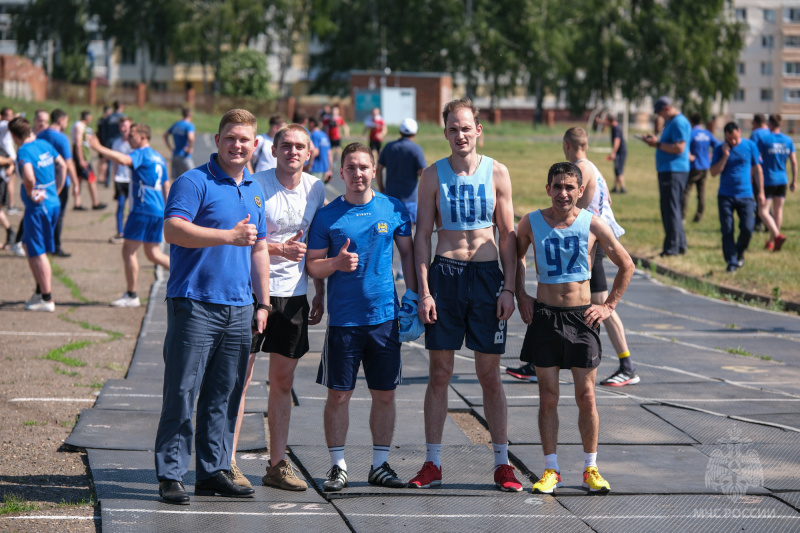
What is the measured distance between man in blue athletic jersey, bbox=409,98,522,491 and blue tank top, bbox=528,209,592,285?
0.17 m

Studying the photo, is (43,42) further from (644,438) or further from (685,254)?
(644,438)

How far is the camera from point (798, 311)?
1205 cm

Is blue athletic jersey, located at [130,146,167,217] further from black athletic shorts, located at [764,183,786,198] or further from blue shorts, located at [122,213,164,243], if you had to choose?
black athletic shorts, located at [764,183,786,198]

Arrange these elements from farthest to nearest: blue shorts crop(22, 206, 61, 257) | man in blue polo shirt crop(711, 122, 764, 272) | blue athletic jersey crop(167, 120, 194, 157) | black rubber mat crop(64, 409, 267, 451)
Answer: blue athletic jersey crop(167, 120, 194, 157) < man in blue polo shirt crop(711, 122, 764, 272) < blue shorts crop(22, 206, 61, 257) < black rubber mat crop(64, 409, 267, 451)

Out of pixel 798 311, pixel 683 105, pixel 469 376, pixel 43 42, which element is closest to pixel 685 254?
pixel 798 311

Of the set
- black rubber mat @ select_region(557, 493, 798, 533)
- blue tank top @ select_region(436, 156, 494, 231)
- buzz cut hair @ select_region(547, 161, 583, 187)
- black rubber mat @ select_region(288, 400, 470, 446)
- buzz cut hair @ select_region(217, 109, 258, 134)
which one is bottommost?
black rubber mat @ select_region(288, 400, 470, 446)

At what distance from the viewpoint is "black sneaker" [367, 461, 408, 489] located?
18.9 feet

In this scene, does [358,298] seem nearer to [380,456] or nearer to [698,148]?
[380,456]

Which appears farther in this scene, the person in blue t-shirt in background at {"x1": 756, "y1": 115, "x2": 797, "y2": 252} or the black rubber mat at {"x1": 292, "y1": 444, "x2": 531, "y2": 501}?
the person in blue t-shirt in background at {"x1": 756, "y1": 115, "x2": 797, "y2": 252}

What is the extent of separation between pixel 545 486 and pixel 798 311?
7546mm

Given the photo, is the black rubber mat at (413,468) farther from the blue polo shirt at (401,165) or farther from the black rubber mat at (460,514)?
the blue polo shirt at (401,165)

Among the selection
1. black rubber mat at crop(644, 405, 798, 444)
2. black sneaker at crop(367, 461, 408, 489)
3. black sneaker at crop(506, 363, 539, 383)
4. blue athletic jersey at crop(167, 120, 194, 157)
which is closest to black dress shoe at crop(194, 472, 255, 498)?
black sneaker at crop(367, 461, 408, 489)

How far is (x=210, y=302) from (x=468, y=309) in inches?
58.7

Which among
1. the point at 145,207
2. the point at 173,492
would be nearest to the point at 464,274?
the point at 173,492
